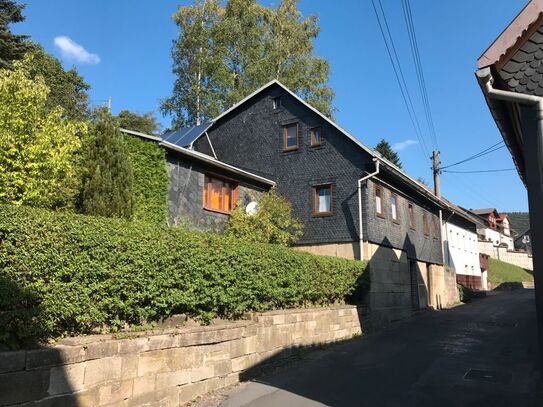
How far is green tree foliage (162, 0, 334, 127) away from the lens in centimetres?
3219

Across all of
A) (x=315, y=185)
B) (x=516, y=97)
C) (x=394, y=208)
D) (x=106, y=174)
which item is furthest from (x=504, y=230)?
(x=516, y=97)

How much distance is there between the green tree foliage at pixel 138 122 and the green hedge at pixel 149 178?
3010 cm

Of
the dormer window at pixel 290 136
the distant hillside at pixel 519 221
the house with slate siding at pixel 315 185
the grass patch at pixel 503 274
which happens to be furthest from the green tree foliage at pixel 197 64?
the distant hillside at pixel 519 221

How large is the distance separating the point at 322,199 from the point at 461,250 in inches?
734

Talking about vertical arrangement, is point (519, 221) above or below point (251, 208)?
above

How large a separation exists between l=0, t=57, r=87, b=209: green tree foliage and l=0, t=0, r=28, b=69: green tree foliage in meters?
17.2

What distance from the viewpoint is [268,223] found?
17.1m

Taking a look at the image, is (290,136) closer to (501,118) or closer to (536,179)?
(501,118)

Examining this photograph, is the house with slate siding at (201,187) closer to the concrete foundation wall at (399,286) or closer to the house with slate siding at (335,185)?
the house with slate siding at (335,185)

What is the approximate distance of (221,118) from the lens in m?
22.4

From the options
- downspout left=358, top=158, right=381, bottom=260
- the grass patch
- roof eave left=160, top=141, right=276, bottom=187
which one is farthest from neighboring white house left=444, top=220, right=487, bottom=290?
roof eave left=160, top=141, right=276, bottom=187

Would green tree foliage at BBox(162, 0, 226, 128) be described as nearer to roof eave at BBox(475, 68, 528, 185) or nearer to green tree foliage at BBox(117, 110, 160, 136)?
green tree foliage at BBox(117, 110, 160, 136)

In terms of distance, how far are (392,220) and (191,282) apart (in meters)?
13.1

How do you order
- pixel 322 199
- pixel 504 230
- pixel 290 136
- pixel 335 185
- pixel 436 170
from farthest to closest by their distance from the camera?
pixel 504 230
pixel 436 170
pixel 290 136
pixel 322 199
pixel 335 185
